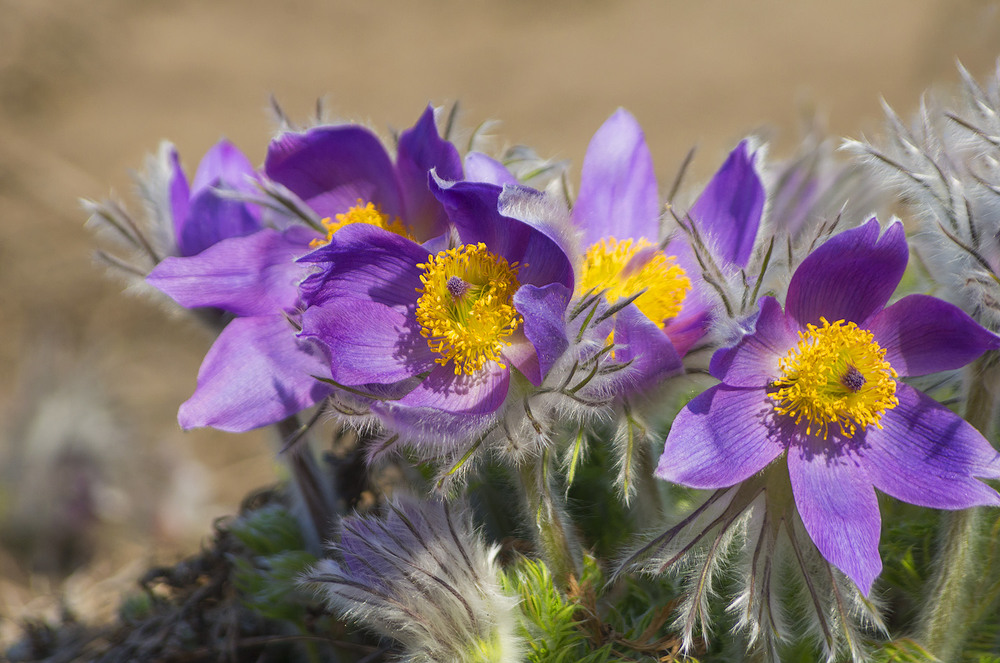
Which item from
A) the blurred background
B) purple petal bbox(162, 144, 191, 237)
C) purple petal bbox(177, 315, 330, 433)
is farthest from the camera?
the blurred background

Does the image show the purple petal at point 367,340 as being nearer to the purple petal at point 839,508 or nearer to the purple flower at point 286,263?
the purple flower at point 286,263

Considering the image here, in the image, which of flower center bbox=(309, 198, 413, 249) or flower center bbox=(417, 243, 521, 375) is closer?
flower center bbox=(417, 243, 521, 375)

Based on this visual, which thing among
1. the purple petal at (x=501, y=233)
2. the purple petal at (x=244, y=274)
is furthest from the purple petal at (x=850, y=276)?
the purple petal at (x=244, y=274)

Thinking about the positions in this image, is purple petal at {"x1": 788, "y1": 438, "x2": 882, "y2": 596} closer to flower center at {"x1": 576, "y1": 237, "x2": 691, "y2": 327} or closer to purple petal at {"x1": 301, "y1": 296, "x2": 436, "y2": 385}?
flower center at {"x1": 576, "y1": 237, "x2": 691, "y2": 327}

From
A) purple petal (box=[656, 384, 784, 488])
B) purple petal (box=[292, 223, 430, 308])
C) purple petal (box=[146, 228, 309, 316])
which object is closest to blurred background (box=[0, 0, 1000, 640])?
purple petal (box=[146, 228, 309, 316])

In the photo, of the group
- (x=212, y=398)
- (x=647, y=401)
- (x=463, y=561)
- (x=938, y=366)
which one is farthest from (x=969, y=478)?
(x=212, y=398)

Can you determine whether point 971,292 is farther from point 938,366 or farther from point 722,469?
point 722,469

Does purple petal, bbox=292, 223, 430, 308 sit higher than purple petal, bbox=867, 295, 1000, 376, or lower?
higher
